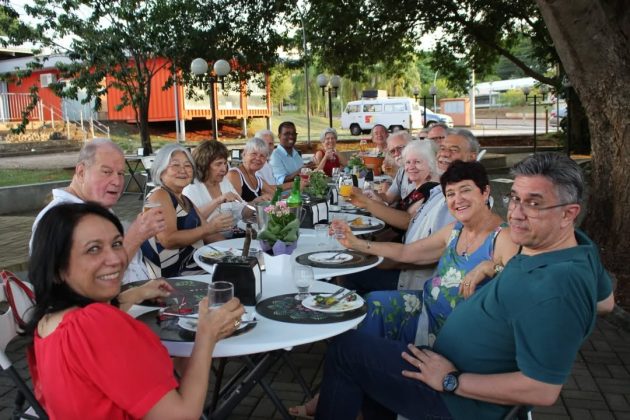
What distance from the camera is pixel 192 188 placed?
413 cm

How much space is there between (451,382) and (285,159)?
594 centimetres

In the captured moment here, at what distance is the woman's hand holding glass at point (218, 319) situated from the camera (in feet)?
5.33

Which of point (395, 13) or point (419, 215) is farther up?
point (395, 13)

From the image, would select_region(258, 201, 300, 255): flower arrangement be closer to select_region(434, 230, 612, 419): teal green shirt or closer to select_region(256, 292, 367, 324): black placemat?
select_region(256, 292, 367, 324): black placemat

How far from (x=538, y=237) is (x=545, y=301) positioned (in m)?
0.27

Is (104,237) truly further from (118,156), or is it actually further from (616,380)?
(616,380)

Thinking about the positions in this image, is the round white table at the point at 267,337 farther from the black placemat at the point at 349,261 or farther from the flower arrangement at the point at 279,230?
the black placemat at the point at 349,261

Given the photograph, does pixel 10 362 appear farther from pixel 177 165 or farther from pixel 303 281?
pixel 177 165

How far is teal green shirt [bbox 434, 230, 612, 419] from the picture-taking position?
61.7 inches

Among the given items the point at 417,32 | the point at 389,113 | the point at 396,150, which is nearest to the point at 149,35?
the point at 417,32

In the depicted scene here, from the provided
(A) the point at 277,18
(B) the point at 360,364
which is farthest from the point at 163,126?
(B) the point at 360,364

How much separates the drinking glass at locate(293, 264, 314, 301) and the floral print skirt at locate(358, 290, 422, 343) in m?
0.51

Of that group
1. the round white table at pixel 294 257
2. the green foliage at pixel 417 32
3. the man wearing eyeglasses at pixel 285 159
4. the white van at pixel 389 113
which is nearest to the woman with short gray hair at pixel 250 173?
the round white table at pixel 294 257

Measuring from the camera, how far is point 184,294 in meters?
2.34
